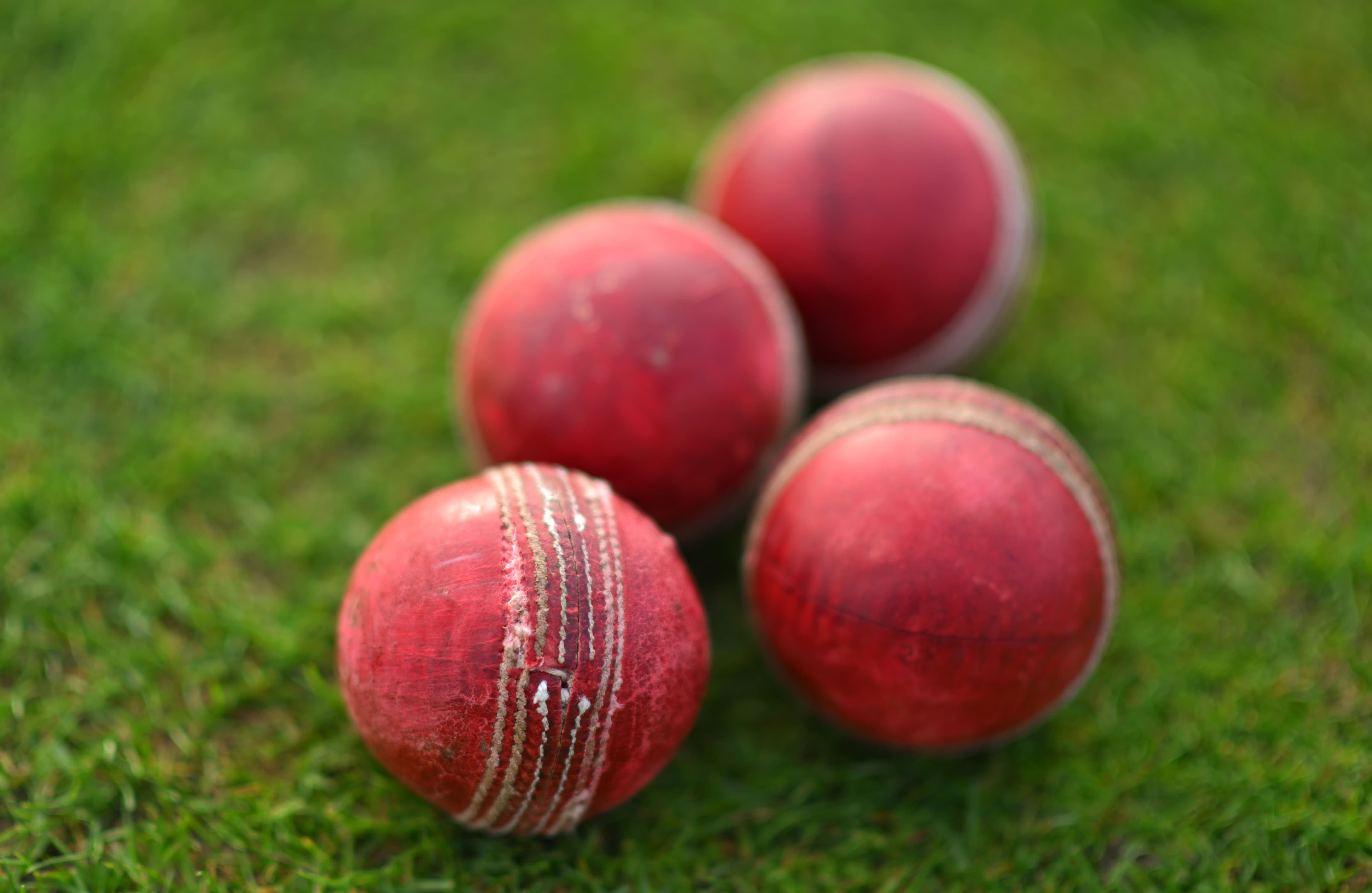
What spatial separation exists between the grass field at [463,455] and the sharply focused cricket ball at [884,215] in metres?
0.61

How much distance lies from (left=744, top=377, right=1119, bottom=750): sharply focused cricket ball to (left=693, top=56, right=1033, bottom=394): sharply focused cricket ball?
1.76 ft

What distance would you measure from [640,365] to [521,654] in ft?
2.84

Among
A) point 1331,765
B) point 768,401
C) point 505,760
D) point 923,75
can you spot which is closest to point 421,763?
point 505,760

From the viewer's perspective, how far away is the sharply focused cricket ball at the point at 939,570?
2.45 meters

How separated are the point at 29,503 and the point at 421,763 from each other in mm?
1670

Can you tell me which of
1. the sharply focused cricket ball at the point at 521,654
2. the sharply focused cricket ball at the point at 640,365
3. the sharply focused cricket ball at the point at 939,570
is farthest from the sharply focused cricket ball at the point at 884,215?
the sharply focused cricket ball at the point at 521,654

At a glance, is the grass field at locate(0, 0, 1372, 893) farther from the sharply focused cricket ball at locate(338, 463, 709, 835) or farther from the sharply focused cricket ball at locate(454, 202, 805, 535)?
the sharply focused cricket ball at locate(454, 202, 805, 535)

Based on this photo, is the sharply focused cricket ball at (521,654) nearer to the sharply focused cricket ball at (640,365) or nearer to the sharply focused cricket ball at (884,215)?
the sharply focused cricket ball at (640,365)

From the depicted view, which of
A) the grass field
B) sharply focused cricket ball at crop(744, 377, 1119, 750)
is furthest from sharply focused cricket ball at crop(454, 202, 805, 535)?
the grass field

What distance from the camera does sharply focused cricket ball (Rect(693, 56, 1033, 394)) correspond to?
3127mm

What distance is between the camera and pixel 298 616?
122 inches

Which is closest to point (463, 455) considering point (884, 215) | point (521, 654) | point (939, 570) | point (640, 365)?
point (640, 365)

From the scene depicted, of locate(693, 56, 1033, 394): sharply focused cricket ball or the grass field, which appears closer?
the grass field

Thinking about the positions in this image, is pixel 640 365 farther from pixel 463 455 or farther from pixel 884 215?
pixel 463 455
